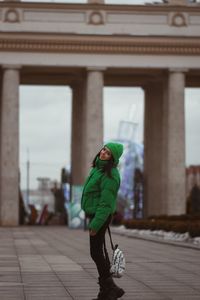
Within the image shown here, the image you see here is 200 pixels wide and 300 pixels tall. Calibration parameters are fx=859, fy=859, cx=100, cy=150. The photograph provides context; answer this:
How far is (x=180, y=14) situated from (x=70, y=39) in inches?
307

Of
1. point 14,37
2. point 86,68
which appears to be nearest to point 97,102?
point 86,68

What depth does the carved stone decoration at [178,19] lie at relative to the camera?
5841 centimetres

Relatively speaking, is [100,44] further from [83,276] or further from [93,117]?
[83,276]

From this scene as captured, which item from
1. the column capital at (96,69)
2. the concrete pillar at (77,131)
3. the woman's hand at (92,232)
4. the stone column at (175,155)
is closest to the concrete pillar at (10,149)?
the column capital at (96,69)

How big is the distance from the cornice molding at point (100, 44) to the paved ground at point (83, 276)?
1316 inches

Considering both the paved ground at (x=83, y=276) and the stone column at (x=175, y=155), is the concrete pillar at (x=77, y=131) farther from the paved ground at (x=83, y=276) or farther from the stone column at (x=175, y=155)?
the paved ground at (x=83, y=276)

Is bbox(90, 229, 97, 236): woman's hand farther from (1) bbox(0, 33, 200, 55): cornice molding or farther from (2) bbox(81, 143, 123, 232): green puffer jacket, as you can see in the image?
(1) bbox(0, 33, 200, 55): cornice molding

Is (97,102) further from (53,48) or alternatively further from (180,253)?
(180,253)

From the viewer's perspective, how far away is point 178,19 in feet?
192

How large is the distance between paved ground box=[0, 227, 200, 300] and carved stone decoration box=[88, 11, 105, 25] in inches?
1352

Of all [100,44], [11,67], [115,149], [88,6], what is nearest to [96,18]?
[88,6]

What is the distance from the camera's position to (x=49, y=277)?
54.2 feet

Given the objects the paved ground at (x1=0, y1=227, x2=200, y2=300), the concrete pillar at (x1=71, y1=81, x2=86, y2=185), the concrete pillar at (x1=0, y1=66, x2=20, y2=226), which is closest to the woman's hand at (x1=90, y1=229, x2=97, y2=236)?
the paved ground at (x1=0, y1=227, x2=200, y2=300)

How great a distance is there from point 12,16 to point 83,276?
42625 mm
